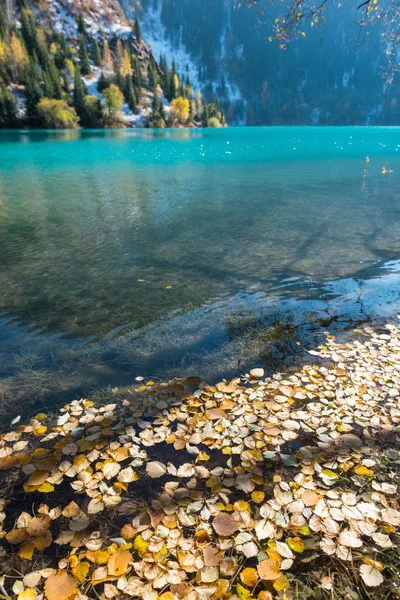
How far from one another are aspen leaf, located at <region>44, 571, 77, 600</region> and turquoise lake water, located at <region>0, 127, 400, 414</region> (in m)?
3.04

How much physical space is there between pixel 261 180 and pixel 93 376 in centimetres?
2616

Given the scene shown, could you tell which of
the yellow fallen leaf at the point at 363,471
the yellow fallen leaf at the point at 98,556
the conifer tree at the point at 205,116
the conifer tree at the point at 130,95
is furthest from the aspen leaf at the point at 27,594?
the conifer tree at the point at 205,116

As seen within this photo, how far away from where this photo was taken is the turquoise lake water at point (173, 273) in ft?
21.5

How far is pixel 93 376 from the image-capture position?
232 inches

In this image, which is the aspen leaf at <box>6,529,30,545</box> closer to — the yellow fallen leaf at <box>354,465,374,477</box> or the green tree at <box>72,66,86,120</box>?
the yellow fallen leaf at <box>354,465,374,477</box>

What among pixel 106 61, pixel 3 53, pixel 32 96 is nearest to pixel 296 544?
pixel 32 96

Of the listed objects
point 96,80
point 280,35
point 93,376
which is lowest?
point 93,376

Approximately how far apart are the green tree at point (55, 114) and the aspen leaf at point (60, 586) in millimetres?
132613

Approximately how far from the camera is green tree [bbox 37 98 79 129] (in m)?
108

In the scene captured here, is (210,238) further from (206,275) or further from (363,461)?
(363,461)

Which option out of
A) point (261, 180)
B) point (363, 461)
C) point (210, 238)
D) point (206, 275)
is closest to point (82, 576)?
point (363, 461)

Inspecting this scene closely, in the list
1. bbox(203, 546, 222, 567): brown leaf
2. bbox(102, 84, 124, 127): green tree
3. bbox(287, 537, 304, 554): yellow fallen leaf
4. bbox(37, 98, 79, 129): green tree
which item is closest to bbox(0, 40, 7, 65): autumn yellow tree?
bbox(37, 98, 79, 129): green tree

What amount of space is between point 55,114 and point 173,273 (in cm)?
12554

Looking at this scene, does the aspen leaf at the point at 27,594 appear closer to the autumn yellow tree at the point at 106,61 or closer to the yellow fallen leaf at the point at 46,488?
the yellow fallen leaf at the point at 46,488
